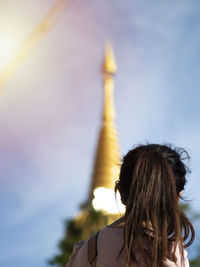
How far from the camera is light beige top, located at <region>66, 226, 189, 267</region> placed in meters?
2.13

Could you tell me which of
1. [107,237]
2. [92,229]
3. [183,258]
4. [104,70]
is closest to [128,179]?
[107,237]

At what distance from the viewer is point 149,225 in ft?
7.13

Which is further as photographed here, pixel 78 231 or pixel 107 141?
pixel 107 141

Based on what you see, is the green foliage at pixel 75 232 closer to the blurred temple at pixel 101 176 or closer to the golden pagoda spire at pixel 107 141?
the blurred temple at pixel 101 176

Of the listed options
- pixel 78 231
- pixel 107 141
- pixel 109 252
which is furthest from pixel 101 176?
pixel 109 252

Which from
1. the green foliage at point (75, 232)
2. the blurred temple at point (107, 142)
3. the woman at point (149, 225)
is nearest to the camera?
the woman at point (149, 225)

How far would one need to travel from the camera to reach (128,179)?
233cm

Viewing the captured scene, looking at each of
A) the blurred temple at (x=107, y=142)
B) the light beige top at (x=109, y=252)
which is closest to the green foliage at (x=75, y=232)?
the blurred temple at (x=107, y=142)

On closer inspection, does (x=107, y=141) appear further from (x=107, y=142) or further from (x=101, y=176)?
(x=101, y=176)

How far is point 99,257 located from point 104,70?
43.9m

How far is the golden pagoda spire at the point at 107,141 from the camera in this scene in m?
36.1

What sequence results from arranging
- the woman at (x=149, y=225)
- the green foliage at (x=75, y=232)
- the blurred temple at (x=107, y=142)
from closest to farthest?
the woman at (x=149, y=225) < the green foliage at (x=75, y=232) < the blurred temple at (x=107, y=142)

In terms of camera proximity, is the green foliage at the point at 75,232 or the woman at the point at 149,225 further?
the green foliage at the point at 75,232

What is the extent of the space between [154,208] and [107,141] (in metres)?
37.9
